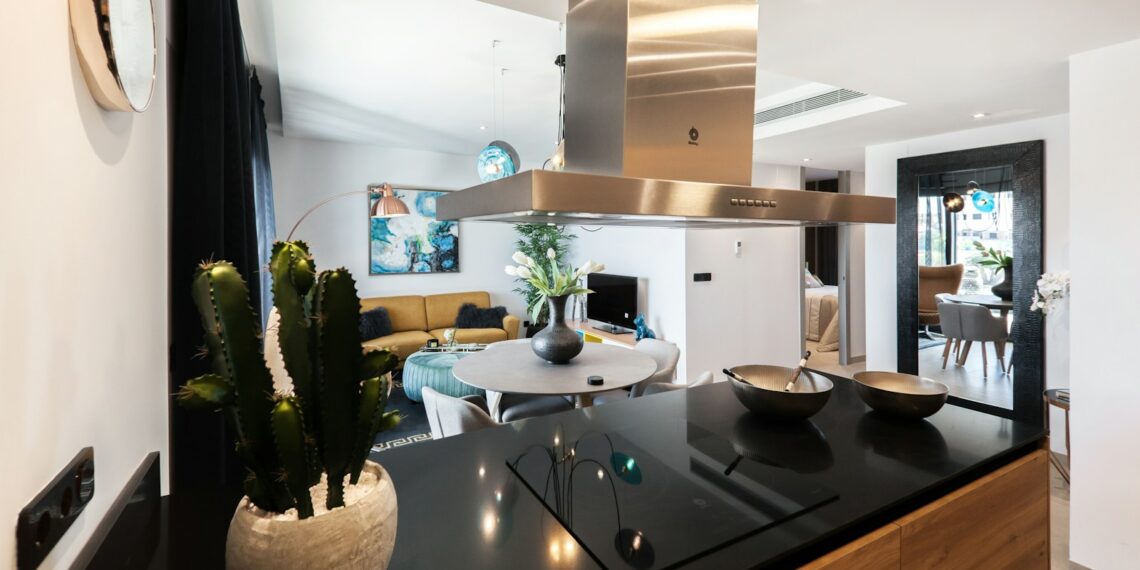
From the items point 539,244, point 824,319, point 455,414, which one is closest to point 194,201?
point 455,414

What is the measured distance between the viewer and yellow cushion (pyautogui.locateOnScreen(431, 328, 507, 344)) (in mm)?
5551

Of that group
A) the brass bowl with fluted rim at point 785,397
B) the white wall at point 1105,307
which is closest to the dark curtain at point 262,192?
the brass bowl with fluted rim at point 785,397

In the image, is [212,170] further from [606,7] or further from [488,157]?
[488,157]

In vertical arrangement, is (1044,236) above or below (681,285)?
above

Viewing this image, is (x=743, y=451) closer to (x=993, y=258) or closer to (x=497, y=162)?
(x=497, y=162)

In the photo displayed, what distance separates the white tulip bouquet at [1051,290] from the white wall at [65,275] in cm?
434

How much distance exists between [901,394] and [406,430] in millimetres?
3277

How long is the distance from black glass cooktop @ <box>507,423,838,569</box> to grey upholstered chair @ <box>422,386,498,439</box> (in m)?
0.66

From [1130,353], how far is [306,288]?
299 cm

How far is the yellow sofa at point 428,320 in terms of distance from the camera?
547 centimetres

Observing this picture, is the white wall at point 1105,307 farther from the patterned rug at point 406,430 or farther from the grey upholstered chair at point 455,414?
the patterned rug at point 406,430

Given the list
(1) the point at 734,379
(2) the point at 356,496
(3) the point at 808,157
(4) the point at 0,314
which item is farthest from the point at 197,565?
(3) the point at 808,157

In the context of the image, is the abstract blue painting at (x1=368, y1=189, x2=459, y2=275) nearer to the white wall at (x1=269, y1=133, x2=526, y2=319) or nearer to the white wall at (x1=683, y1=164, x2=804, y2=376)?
the white wall at (x1=269, y1=133, x2=526, y2=319)

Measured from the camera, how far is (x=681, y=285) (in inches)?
188
